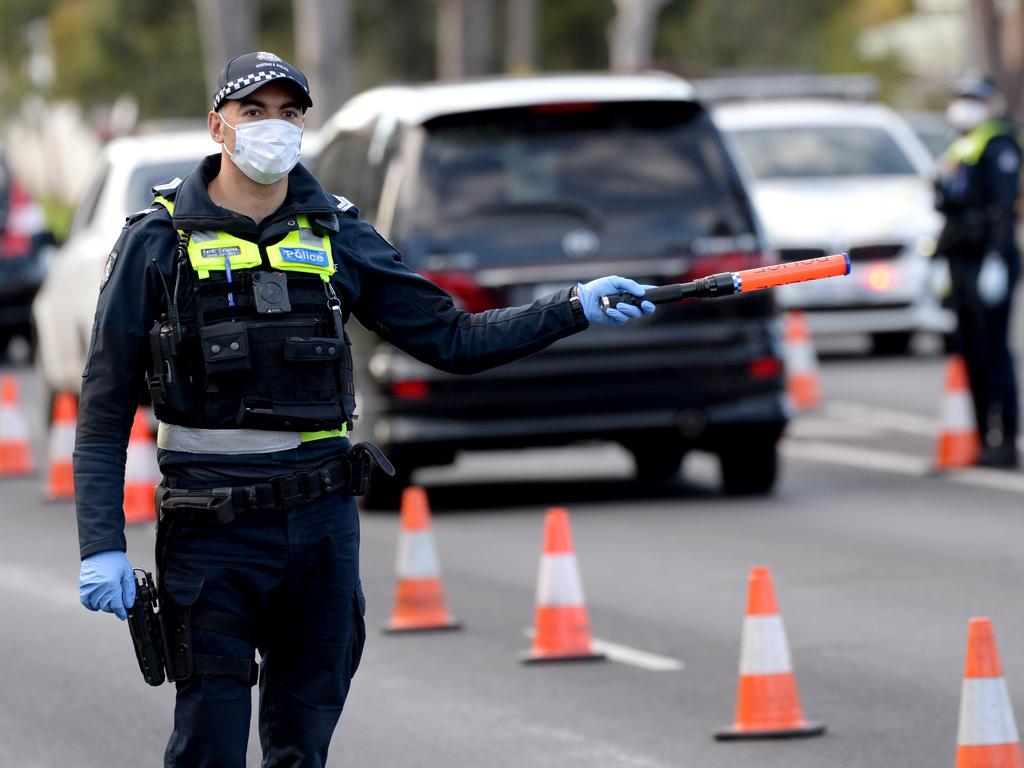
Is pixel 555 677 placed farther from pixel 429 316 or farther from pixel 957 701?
pixel 429 316

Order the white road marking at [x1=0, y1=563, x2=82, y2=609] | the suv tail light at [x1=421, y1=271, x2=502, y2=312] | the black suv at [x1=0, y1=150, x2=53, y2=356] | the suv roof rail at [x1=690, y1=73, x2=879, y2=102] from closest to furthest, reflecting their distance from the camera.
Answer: the white road marking at [x1=0, y1=563, x2=82, y2=609]
the suv tail light at [x1=421, y1=271, x2=502, y2=312]
the black suv at [x1=0, y1=150, x2=53, y2=356]
the suv roof rail at [x1=690, y1=73, x2=879, y2=102]

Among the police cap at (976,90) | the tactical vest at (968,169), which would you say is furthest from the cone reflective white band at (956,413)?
the police cap at (976,90)

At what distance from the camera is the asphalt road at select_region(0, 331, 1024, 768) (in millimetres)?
7582

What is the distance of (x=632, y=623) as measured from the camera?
9.54 metres

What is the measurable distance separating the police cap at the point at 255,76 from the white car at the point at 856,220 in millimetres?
13319

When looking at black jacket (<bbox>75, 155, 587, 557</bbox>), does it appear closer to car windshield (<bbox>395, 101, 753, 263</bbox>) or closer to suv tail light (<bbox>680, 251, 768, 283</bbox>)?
car windshield (<bbox>395, 101, 753, 263</bbox>)

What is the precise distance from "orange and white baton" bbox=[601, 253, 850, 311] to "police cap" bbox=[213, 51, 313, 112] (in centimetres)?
79

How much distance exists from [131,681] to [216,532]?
10.9 feet

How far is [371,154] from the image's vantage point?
496 inches

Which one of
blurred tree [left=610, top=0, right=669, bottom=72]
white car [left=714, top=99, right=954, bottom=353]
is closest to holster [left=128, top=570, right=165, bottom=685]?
white car [left=714, top=99, right=954, bottom=353]

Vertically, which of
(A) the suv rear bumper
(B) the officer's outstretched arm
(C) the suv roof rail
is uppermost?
(C) the suv roof rail

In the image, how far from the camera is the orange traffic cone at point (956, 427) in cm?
1388

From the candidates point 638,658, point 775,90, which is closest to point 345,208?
point 638,658

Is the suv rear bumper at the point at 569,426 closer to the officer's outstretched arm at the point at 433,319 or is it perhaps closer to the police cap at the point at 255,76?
the officer's outstretched arm at the point at 433,319
